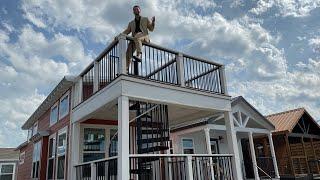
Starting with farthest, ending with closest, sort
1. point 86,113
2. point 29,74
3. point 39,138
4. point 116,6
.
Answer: point 29,74 → point 39,138 → point 116,6 → point 86,113

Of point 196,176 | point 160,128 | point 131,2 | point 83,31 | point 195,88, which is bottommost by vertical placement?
point 196,176

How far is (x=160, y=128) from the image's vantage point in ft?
25.2

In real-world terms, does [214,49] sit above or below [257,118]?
above

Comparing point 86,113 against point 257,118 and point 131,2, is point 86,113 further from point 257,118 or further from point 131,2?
point 257,118

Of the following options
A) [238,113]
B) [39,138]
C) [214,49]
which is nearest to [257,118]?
[238,113]

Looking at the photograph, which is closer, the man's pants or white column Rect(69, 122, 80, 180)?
the man's pants

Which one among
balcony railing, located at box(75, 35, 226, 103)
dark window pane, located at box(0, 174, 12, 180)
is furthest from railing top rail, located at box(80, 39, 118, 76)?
dark window pane, located at box(0, 174, 12, 180)

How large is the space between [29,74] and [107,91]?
8886 millimetres

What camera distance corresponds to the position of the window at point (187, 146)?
14341 millimetres

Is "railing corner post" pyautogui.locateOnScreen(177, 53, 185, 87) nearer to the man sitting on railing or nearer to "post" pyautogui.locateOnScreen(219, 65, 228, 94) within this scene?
the man sitting on railing

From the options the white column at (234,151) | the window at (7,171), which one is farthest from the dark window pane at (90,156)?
the window at (7,171)

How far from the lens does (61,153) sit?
10188 mm

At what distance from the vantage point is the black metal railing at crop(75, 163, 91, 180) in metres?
7.90

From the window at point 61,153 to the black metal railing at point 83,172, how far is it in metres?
1.76
